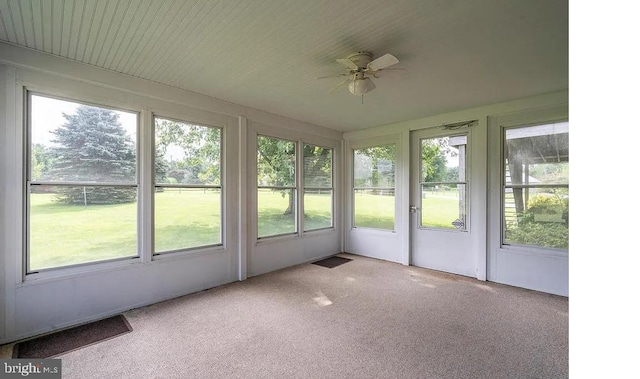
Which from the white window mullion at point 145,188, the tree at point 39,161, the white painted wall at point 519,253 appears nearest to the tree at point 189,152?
the white window mullion at point 145,188

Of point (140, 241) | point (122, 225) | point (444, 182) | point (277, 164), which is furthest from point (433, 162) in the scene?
point (122, 225)

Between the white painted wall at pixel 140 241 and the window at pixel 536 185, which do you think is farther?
the window at pixel 536 185

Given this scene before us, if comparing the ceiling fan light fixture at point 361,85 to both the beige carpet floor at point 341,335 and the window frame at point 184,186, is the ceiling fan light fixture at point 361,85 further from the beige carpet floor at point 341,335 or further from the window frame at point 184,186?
the beige carpet floor at point 341,335

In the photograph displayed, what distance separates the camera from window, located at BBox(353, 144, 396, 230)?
209 inches

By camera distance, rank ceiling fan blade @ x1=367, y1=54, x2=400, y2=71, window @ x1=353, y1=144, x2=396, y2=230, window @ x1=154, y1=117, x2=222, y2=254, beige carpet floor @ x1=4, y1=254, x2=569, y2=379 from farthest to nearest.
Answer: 1. window @ x1=353, y1=144, x2=396, y2=230
2. window @ x1=154, y1=117, x2=222, y2=254
3. ceiling fan blade @ x1=367, y1=54, x2=400, y2=71
4. beige carpet floor @ x1=4, y1=254, x2=569, y2=379

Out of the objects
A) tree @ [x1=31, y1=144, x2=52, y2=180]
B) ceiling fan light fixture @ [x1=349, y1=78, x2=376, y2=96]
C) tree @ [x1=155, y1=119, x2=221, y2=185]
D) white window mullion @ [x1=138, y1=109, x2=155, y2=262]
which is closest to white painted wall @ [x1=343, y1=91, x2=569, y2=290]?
ceiling fan light fixture @ [x1=349, y1=78, x2=376, y2=96]

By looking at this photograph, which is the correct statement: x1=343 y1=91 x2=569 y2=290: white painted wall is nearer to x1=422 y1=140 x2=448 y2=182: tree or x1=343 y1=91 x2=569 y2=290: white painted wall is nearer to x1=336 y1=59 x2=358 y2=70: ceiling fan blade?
x1=422 y1=140 x2=448 y2=182: tree

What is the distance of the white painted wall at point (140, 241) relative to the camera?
243cm

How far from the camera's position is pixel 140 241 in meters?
3.19

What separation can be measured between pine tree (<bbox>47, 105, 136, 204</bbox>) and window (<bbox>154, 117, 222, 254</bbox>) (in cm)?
33

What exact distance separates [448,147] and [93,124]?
4923 mm

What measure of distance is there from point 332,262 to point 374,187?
5.62 ft

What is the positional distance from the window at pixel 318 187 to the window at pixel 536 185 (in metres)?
3.03
